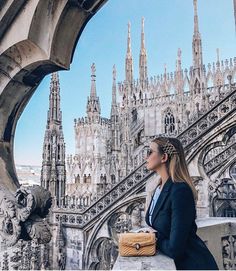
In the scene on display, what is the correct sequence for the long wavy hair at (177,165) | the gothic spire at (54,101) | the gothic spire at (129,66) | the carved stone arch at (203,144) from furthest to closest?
the gothic spire at (129,66) < the gothic spire at (54,101) < the carved stone arch at (203,144) < the long wavy hair at (177,165)

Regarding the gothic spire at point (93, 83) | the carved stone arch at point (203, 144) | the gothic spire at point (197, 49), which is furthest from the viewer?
the gothic spire at point (197, 49)

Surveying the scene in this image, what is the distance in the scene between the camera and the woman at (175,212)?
1253 mm

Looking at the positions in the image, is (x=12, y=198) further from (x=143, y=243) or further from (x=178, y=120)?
(x=178, y=120)

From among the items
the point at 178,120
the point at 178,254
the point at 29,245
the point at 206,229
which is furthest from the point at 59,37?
the point at 178,120

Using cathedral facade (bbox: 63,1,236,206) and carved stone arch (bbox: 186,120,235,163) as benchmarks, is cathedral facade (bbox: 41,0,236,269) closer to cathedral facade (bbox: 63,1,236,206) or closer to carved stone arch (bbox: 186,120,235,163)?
carved stone arch (bbox: 186,120,235,163)

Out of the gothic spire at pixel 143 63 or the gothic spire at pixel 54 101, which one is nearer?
the gothic spire at pixel 54 101

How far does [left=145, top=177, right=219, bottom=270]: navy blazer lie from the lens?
49.1 inches

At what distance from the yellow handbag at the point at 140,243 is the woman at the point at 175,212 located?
0.04m

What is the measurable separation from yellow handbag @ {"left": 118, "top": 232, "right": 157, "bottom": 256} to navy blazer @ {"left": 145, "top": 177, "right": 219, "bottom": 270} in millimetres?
43

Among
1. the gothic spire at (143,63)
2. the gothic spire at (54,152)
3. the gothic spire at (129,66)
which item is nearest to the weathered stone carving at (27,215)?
the gothic spire at (54,152)

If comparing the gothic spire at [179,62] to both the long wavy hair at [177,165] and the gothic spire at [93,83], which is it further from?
the long wavy hair at [177,165]

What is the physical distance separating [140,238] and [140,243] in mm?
30

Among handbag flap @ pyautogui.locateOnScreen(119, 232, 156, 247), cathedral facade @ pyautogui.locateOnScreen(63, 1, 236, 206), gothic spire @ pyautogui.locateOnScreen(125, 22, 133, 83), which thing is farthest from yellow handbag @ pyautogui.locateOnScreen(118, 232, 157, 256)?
gothic spire @ pyautogui.locateOnScreen(125, 22, 133, 83)

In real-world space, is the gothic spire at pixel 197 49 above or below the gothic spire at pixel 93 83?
above
